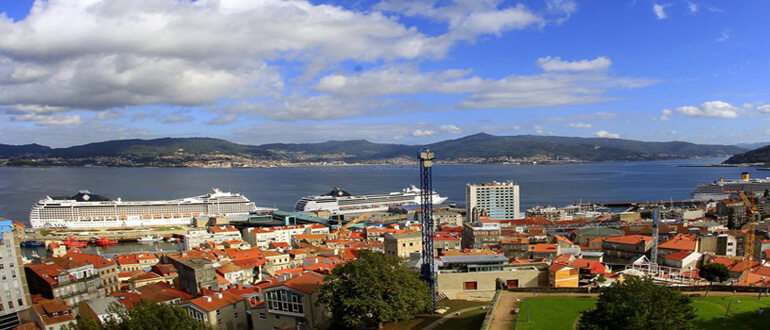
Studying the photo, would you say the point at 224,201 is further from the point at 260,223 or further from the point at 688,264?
the point at 688,264

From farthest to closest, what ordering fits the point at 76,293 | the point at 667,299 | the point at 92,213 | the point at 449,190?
1. the point at 449,190
2. the point at 92,213
3. the point at 76,293
4. the point at 667,299

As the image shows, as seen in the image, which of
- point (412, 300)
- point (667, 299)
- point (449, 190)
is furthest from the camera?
point (449, 190)

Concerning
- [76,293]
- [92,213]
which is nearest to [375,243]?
[76,293]

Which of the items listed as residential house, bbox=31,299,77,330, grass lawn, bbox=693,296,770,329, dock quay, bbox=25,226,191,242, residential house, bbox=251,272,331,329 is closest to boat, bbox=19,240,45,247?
dock quay, bbox=25,226,191,242

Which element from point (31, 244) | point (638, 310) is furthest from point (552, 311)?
point (31, 244)

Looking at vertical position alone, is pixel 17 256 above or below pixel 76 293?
above

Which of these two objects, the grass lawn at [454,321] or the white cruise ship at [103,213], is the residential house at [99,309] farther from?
the white cruise ship at [103,213]
